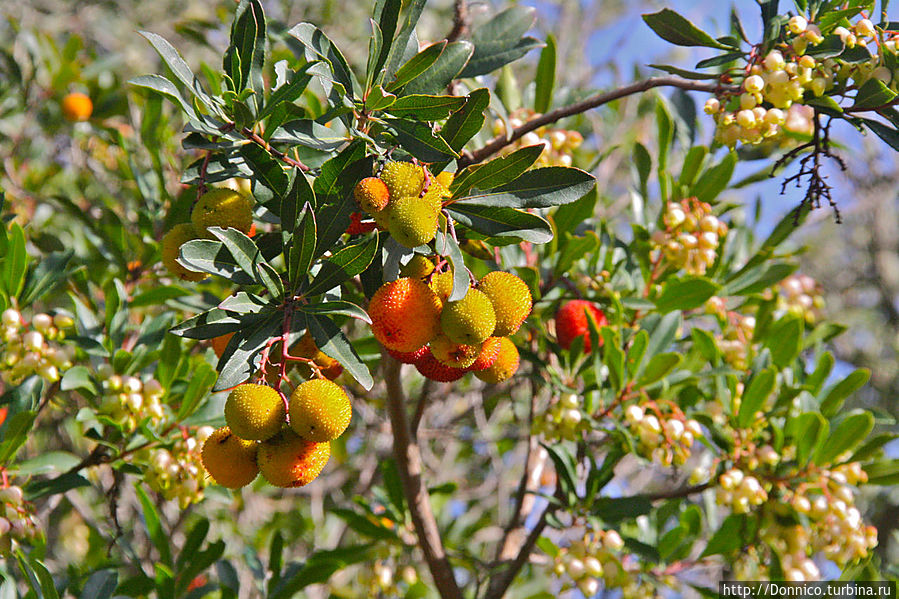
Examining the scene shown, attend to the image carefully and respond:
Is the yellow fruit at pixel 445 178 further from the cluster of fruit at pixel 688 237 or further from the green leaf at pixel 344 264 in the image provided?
the cluster of fruit at pixel 688 237

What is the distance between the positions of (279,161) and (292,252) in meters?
0.17

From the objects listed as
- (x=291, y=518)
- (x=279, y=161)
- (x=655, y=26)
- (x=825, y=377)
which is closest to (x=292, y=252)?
(x=279, y=161)

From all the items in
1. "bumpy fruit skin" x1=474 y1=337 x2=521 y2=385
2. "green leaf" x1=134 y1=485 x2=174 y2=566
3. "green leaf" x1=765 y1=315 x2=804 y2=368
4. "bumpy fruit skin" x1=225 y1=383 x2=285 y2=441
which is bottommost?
"green leaf" x1=134 y1=485 x2=174 y2=566

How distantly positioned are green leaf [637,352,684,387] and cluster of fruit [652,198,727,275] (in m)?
0.28

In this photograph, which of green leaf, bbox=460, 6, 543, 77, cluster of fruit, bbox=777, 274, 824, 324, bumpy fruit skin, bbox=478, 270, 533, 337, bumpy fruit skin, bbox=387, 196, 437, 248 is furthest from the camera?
cluster of fruit, bbox=777, 274, 824, 324

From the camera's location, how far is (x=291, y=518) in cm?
308

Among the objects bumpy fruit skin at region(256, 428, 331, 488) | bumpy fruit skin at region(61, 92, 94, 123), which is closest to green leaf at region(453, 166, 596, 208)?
bumpy fruit skin at region(256, 428, 331, 488)

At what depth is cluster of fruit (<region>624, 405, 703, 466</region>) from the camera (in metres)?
1.68

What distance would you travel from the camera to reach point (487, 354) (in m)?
1.16

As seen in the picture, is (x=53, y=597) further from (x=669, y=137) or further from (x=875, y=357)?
(x=875, y=357)

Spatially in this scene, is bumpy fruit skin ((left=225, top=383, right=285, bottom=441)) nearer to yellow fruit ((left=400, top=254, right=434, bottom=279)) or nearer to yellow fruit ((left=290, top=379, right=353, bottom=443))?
yellow fruit ((left=290, top=379, right=353, bottom=443))

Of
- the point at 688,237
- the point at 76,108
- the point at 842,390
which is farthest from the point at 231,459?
the point at 76,108

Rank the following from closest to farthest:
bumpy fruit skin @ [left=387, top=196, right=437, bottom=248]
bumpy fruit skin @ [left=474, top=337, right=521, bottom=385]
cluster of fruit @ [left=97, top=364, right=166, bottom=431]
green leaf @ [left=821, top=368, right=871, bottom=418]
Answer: bumpy fruit skin @ [left=387, top=196, right=437, bottom=248] < bumpy fruit skin @ [left=474, top=337, right=521, bottom=385] < cluster of fruit @ [left=97, top=364, right=166, bottom=431] < green leaf @ [left=821, top=368, right=871, bottom=418]

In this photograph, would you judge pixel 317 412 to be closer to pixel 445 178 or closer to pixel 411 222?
pixel 411 222
